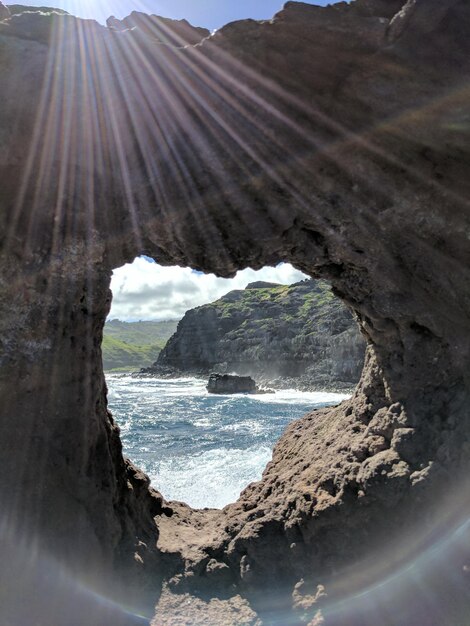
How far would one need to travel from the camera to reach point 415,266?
6.06 meters

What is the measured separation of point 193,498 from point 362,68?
45.6 ft

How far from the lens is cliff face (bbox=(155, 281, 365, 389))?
209 ft

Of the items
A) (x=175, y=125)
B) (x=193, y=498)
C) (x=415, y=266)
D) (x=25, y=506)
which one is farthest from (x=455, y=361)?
(x=193, y=498)

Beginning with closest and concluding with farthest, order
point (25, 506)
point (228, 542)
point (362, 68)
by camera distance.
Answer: point (25, 506) < point (362, 68) < point (228, 542)

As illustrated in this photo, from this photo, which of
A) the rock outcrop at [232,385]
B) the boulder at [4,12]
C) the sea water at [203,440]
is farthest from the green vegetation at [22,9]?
the rock outcrop at [232,385]

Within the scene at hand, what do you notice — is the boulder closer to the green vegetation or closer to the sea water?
the green vegetation

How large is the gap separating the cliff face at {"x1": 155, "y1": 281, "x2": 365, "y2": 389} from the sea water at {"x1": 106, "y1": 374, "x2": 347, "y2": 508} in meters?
15.1

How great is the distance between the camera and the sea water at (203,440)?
1630cm

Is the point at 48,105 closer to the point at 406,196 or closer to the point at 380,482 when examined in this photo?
the point at 406,196

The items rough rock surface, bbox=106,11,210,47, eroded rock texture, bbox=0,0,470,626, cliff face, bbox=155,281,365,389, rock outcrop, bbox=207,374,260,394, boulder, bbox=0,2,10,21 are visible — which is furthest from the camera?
cliff face, bbox=155,281,365,389

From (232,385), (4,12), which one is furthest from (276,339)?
(4,12)

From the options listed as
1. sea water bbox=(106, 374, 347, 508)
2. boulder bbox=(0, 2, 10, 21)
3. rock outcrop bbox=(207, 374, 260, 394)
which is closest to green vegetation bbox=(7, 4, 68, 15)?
boulder bbox=(0, 2, 10, 21)

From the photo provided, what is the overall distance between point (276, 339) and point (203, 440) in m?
56.4

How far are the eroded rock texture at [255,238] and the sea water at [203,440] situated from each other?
28.8 feet
